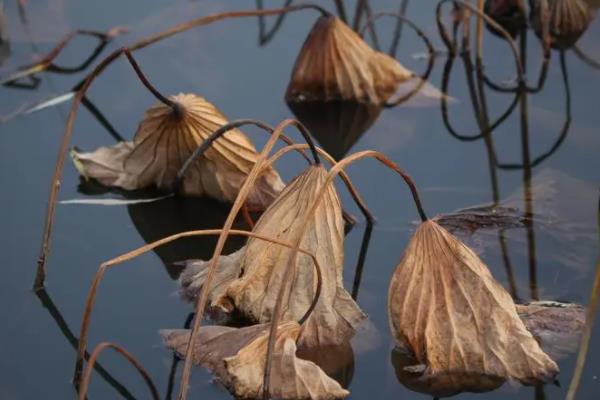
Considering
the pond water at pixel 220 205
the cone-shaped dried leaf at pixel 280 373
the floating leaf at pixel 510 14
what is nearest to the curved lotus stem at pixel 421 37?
the pond water at pixel 220 205

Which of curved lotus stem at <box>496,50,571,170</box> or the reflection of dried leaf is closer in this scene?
the reflection of dried leaf

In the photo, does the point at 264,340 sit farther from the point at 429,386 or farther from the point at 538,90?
the point at 538,90

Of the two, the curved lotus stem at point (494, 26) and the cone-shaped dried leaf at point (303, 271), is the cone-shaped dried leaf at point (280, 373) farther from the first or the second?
the curved lotus stem at point (494, 26)

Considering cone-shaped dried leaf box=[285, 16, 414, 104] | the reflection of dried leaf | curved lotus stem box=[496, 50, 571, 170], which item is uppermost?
cone-shaped dried leaf box=[285, 16, 414, 104]

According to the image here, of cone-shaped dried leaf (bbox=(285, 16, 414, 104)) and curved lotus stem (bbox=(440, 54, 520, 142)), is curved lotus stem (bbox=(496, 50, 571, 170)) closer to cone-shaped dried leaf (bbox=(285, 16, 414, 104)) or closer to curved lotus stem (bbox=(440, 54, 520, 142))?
curved lotus stem (bbox=(440, 54, 520, 142))

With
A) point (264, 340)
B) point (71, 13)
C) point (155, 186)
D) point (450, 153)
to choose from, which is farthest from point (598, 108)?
point (71, 13)

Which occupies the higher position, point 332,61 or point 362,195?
point 332,61

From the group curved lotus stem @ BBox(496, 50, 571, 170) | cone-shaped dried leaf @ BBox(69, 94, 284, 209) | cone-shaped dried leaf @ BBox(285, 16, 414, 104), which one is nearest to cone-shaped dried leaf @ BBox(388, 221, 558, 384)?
cone-shaped dried leaf @ BBox(69, 94, 284, 209)
